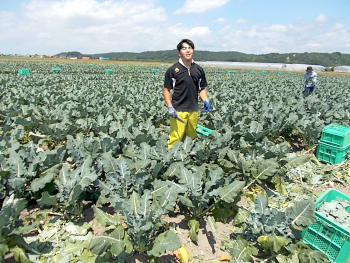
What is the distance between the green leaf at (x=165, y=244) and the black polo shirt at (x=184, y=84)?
236 centimetres

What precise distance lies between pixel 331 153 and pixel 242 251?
3.89 meters

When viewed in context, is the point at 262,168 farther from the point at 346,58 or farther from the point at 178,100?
the point at 346,58

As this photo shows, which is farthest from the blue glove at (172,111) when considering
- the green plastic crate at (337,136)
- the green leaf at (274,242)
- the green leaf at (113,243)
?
the green plastic crate at (337,136)

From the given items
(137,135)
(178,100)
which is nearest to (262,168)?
(178,100)

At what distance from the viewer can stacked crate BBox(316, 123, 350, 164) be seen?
4.67m

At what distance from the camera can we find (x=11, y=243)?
2225 millimetres

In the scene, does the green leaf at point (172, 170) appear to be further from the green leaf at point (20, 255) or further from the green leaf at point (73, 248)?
the green leaf at point (20, 255)

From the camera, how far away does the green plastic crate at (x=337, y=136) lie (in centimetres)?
463

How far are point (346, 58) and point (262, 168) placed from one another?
16660cm

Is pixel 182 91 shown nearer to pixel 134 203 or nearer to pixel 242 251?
pixel 134 203

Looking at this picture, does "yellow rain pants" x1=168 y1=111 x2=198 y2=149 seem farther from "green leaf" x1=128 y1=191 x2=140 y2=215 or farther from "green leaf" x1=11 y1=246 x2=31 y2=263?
"green leaf" x1=11 y1=246 x2=31 y2=263

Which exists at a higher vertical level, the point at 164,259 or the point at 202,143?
the point at 202,143

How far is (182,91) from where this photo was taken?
12.9 feet

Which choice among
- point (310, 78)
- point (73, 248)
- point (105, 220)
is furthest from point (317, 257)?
point (310, 78)
